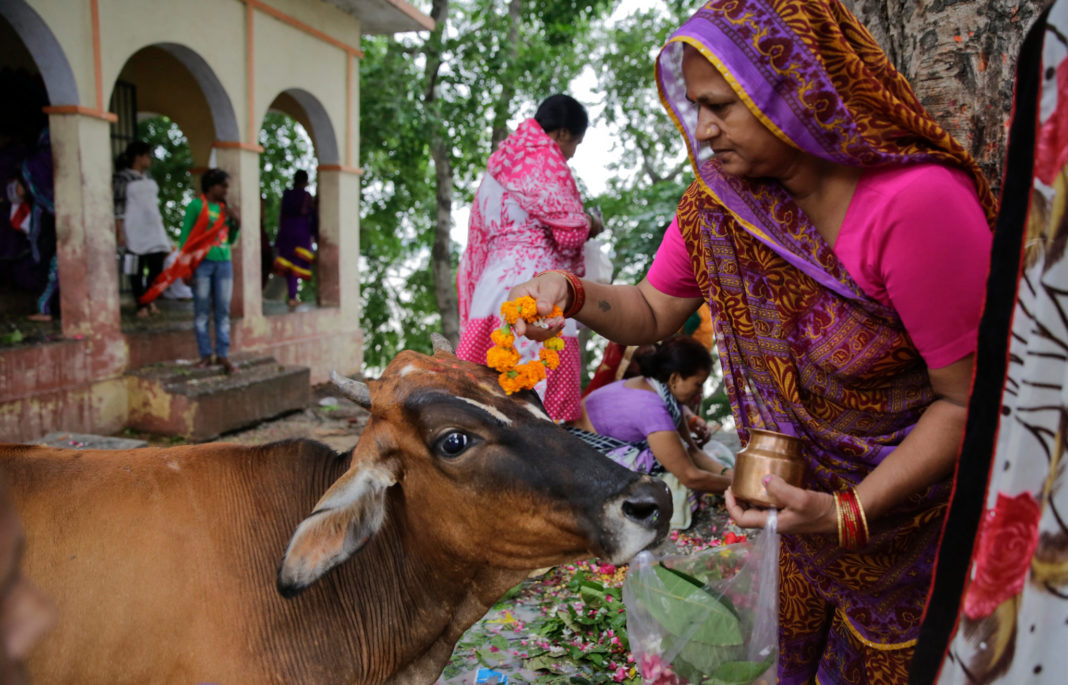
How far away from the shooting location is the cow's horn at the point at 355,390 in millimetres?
2325

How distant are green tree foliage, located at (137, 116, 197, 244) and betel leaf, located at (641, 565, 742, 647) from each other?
1477cm

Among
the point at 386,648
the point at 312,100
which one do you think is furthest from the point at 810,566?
the point at 312,100

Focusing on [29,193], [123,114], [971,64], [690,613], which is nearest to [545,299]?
[690,613]

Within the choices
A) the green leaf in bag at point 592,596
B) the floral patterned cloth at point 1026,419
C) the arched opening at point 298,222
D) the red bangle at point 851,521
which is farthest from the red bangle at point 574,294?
the arched opening at point 298,222

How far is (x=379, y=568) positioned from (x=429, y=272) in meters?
14.5

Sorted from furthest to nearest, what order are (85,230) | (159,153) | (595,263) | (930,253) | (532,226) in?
(159,153) → (85,230) → (595,263) → (532,226) → (930,253)

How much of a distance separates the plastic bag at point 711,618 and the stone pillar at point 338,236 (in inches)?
378

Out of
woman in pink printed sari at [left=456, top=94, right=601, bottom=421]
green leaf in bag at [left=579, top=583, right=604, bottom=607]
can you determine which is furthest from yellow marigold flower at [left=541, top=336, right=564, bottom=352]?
woman in pink printed sari at [left=456, top=94, right=601, bottom=421]

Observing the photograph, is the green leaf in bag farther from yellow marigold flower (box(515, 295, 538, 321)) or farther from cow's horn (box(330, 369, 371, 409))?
yellow marigold flower (box(515, 295, 538, 321))

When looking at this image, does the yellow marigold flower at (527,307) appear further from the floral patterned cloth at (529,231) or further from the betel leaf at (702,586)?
the floral patterned cloth at (529,231)

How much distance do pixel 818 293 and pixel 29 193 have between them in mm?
8232

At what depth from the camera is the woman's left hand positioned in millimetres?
1785

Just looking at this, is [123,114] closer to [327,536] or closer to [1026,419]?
[327,536]

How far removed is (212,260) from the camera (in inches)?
306
